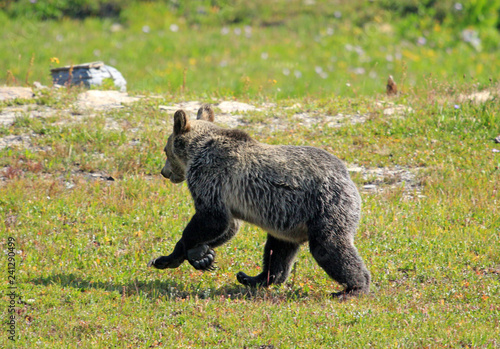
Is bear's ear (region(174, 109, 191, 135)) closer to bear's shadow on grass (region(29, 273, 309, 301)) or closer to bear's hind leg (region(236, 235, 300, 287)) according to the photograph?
bear's hind leg (region(236, 235, 300, 287))

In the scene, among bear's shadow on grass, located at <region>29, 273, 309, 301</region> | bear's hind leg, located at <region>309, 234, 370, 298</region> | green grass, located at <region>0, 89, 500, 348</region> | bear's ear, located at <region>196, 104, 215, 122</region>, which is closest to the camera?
green grass, located at <region>0, 89, 500, 348</region>

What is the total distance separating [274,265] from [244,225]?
6.22 ft

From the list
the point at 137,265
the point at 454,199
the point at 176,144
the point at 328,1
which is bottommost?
the point at 137,265

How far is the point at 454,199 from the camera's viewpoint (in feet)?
30.8

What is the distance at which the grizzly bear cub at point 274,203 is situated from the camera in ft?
21.3

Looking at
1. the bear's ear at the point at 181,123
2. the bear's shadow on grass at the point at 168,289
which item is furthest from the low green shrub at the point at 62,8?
the bear's shadow on grass at the point at 168,289

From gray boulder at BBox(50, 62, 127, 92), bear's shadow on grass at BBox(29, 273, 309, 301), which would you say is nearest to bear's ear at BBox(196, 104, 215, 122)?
bear's shadow on grass at BBox(29, 273, 309, 301)

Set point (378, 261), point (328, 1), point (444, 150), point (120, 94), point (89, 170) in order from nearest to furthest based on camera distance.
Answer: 1. point (378, 261)
2. point (89, 170)
3. point (444, 150)
4. point (120, 94)
5. point (328, 1)

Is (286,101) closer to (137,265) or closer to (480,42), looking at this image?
(137,265)

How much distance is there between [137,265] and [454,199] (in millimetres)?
4941

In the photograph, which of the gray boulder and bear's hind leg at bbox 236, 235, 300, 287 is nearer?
bear's hind leg at bbox 236, 235, 300, 287

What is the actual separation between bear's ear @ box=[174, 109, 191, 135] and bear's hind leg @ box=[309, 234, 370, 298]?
2083 millimetres

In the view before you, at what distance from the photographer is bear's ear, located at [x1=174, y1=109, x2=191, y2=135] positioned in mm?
7254

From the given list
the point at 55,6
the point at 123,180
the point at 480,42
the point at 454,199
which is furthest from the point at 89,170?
the point at 480,42
